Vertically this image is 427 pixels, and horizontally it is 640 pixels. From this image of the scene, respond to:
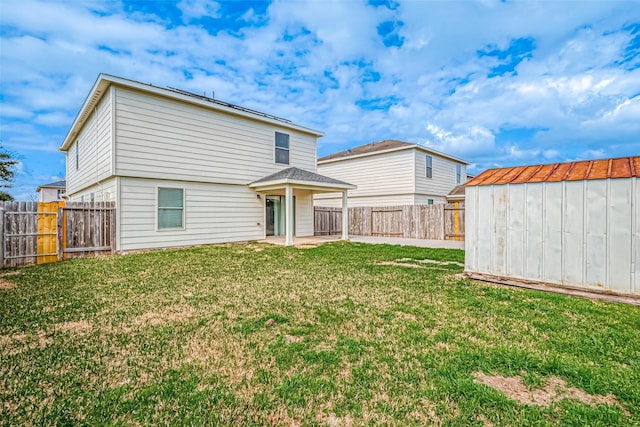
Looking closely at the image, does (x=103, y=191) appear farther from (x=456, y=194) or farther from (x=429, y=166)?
(x=456, y=194)

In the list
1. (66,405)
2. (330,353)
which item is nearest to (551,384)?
(330,353)

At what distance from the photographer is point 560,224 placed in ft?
16.1

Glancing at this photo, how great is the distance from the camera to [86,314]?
3.93 metres

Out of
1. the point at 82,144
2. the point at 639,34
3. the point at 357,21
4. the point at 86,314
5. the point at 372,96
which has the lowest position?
the point at 86,314

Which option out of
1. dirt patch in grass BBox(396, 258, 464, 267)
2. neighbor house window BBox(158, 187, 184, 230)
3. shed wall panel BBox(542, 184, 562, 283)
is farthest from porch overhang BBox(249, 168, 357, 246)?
shed wall panel BBox(542, 184, 562, 283)

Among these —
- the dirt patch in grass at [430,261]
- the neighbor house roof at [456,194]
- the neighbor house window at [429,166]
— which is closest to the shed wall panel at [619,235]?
the dirt patch in grass at [430,261]

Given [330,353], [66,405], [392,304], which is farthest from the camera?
[392,304]

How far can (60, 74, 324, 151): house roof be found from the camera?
9.41 meters

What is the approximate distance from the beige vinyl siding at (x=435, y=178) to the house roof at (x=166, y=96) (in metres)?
7.03

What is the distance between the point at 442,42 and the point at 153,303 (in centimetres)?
1405

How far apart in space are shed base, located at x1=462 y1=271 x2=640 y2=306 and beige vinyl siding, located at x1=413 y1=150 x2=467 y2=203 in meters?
12.8

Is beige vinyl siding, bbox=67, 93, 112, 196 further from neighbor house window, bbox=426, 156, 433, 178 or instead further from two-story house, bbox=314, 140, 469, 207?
neighbor house window, bbox=426, 156, 433, 178

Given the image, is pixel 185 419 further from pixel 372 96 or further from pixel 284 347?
pixel 372 96

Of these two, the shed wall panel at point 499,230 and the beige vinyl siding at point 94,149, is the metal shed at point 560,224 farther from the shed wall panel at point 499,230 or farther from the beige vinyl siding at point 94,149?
the beige vinyl siding at point 94,149
